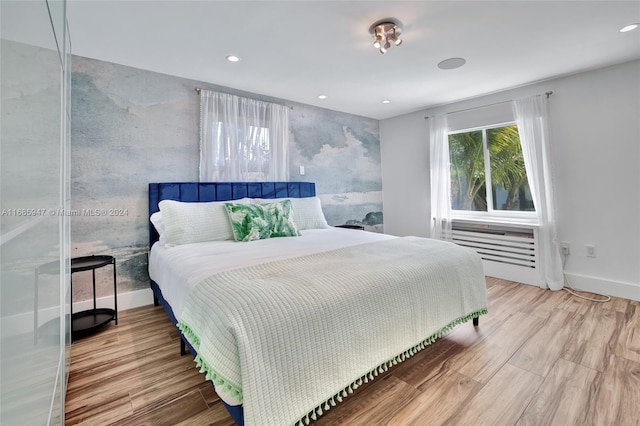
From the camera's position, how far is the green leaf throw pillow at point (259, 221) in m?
2.63

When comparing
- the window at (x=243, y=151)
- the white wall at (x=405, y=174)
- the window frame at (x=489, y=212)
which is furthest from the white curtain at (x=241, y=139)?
the window frame at (x=489, y=212)

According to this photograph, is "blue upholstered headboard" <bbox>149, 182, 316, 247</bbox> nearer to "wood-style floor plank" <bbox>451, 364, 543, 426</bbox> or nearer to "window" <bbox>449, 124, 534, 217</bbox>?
"window" <bbox>449, 124, 534, 217</bbox>

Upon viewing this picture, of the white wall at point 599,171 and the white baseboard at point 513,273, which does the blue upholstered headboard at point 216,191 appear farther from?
the white wall at point 599,171

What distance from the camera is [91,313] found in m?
2.49

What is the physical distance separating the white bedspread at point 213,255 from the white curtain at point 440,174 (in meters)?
1.81

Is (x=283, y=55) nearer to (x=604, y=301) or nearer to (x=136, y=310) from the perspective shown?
(x=136, y=310)

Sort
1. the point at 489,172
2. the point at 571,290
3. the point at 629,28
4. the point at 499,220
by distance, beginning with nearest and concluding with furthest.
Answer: the point at 629,28, the point at 571,290, the point at 499,220, the point at 489,172

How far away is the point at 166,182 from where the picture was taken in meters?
2.90

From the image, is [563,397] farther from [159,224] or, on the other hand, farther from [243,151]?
[243,151]

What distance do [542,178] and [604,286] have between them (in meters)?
1.27

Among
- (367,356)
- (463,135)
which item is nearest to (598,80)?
(463,135)

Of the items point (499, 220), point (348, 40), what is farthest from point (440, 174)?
point (348, 40)

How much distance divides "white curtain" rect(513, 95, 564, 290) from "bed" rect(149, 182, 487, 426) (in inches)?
64.7

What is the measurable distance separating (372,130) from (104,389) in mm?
4683
